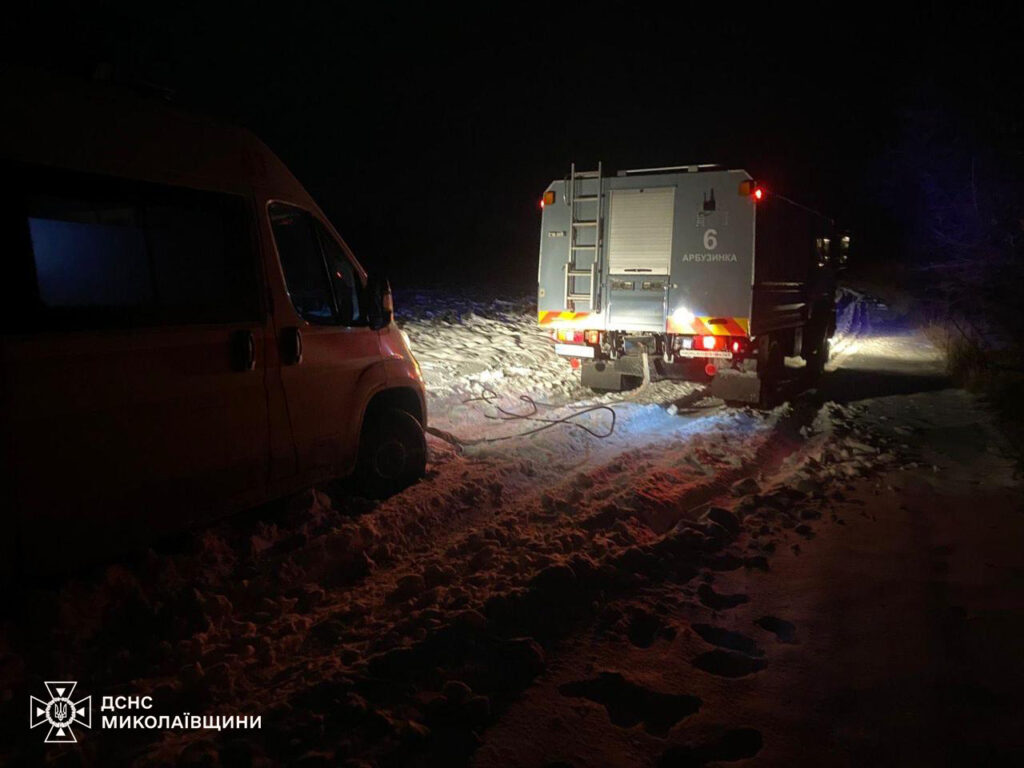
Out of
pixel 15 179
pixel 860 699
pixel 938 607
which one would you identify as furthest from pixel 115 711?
pixel 938 607

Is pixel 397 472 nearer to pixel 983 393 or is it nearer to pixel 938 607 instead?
pixel 938 607

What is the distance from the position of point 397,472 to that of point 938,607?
3.82 meters

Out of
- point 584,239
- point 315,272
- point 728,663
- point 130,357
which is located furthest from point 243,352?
point 584,239

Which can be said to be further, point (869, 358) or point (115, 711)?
point (869, 358)

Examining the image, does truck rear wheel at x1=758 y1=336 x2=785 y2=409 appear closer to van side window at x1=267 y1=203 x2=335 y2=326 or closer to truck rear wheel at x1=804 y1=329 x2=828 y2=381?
truck rear wheel at x1=804 y1=329 x2=828 y2=381

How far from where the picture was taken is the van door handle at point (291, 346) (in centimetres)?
454

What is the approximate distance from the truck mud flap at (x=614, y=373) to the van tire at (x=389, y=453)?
5354 mm

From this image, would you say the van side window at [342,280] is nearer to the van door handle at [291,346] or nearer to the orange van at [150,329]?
the orange van at [150,329]

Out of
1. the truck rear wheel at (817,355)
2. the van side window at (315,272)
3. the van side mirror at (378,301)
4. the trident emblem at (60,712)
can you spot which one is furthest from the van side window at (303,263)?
the truck rear wheel at (817,355)

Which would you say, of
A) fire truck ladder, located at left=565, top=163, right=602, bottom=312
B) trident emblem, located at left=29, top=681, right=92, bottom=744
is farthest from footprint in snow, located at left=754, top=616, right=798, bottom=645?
fire truck ladder, located at left=565, top=163, right=602, bottom=312

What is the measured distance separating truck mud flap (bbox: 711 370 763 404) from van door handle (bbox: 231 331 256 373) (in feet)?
25.3

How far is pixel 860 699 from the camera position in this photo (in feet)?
10.7

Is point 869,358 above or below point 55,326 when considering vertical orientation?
below

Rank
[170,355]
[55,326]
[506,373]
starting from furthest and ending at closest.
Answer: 1. [506,373]
2. [170,355]
3. [55,326]
